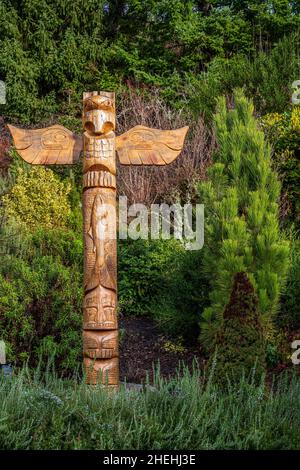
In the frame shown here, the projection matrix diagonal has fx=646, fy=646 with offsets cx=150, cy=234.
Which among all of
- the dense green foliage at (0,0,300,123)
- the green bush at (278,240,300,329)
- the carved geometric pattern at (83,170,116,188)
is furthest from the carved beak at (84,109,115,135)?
the dense green foliage at (0,0,300,123)

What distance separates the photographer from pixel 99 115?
500cm

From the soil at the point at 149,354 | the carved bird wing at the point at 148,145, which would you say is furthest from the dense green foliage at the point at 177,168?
the carved bird wing at the point at 148,145

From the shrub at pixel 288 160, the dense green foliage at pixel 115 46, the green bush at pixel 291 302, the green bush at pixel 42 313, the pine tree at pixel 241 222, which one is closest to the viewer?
the green bush at pixel 42 313

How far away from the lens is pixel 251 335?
410 cm

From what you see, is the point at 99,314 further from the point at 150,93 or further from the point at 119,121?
the point at 150,93

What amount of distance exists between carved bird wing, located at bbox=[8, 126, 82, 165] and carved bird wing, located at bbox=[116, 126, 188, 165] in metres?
0.36

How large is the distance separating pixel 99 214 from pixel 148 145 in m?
0.72

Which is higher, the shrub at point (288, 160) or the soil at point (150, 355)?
the shrub at point (288, 160)

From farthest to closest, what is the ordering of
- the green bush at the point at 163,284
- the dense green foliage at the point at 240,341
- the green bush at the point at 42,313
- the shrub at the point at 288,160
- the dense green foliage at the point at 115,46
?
1. the dense green foliage at the point at 115,46
2. the shrub at the point at 288,160
3. the green bush at the point at 163,284
4. the green bush at the point at 42,313
5. the dense green foliage at the point at 240,341

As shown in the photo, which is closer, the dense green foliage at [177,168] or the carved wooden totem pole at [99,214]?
the carved wooden totem pole at [99,214]

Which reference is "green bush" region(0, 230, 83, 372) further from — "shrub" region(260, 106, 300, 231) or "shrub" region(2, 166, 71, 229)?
"shrub" region(260, 106, 300, 231)

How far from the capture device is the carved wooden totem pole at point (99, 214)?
4.93 metres

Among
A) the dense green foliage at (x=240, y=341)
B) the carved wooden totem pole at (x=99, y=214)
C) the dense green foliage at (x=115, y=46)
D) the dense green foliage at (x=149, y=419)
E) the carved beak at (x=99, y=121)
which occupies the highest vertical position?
the dense green foliage at (x=115, y=46)

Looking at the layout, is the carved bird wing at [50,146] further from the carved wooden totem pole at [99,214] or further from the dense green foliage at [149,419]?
the dense green foliage at [149,419]
